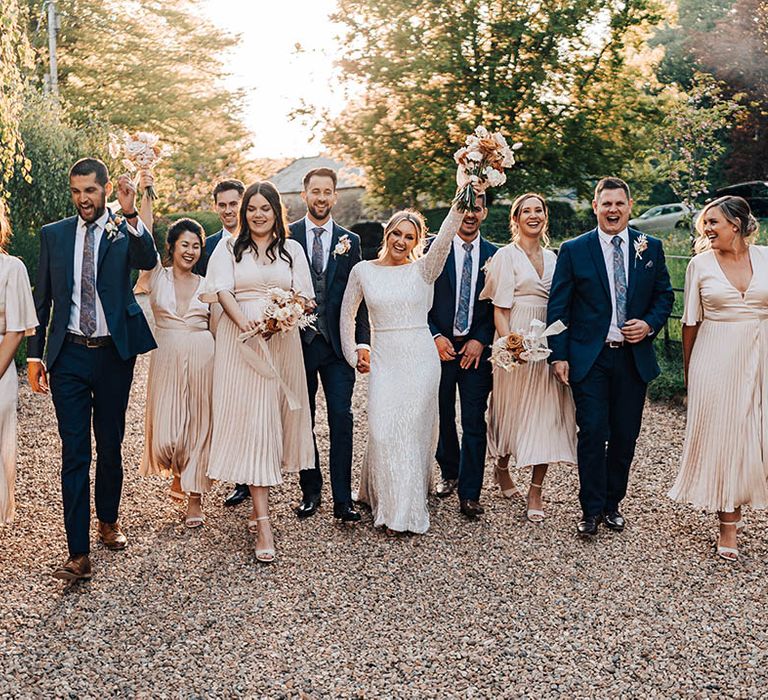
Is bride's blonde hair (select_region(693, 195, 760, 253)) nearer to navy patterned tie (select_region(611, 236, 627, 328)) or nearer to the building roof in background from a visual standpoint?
navy patterned tie (select_region(611, 236, 627, 328))

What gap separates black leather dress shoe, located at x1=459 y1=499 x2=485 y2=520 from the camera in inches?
246

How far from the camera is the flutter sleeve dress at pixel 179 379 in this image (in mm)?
6156

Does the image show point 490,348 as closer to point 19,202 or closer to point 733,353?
point 733,353

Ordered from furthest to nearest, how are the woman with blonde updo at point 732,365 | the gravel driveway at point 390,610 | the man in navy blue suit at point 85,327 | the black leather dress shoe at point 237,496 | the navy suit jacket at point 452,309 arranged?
the black leather dress shoe at point 237,496 → the navy suit jacket at point 452,309 → the woman with blonde updo at point 732,365 → the man in navy blue suit at point 85,327 → the gravel driveway at point 390,610

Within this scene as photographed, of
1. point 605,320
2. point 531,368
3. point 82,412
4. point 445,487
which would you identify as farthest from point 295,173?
point 82,412

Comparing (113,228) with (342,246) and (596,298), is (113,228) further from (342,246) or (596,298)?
(596,298)

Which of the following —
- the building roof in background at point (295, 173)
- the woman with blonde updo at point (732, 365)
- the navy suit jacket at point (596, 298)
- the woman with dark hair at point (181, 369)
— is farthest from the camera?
the building roof in background at point (295, 173)

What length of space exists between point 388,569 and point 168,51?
27604mm

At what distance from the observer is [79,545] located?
16.8 ft

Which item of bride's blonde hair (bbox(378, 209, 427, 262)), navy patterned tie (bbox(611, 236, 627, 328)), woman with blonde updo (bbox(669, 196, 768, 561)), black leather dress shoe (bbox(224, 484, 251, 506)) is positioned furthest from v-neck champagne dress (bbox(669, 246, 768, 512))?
black leather dress shoe (bbox(224, 484, 251, 506))

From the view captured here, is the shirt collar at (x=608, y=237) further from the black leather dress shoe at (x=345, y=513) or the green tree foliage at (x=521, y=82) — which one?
the green tree foliage at (x=521, y=82)

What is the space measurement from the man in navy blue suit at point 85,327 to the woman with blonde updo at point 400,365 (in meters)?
1.54

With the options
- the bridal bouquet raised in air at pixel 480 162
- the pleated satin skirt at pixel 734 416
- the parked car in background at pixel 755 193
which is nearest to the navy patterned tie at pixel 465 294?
the bridal bouquet raised in air at pixel 480 162

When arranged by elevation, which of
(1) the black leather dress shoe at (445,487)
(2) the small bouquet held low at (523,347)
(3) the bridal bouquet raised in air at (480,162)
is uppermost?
(3) the bridal bouquet raised in air at (480,162)
